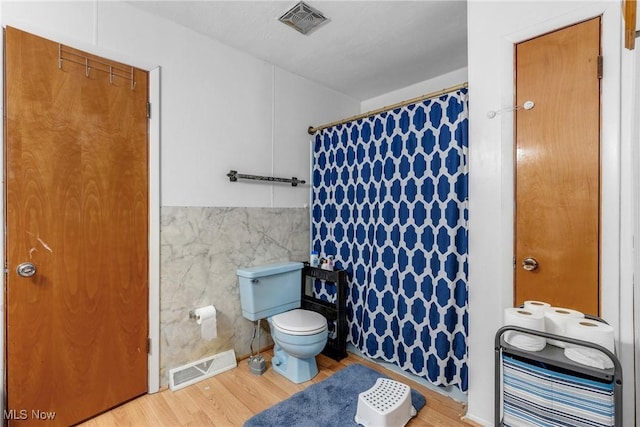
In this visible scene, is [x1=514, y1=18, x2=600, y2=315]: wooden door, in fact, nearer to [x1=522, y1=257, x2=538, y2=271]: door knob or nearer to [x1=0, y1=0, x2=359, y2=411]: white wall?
[x1=522, y1=257, x2=538, y2=271]: door knob

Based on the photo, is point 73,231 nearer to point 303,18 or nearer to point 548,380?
point 303,18

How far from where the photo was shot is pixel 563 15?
1444 millimetres

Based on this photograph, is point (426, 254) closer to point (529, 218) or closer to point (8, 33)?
point (529, 218)

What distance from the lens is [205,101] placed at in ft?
7.36

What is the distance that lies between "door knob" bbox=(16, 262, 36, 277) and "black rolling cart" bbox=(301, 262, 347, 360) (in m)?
1.79

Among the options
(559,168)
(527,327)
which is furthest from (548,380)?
(559,168)

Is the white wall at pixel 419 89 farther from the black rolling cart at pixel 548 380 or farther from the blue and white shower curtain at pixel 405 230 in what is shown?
the black rolling cart at pixel 548 380

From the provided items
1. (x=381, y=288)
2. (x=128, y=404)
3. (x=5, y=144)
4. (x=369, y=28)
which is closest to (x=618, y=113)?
(x=369, y=28)

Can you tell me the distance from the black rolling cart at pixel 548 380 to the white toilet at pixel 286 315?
1.15m

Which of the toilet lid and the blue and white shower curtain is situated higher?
the blue and white shower curtain

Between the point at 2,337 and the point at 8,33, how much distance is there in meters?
1.47

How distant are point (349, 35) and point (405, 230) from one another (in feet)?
4.60

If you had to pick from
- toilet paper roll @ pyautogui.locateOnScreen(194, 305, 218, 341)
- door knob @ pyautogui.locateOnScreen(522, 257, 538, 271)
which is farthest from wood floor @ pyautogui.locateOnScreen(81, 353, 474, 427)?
door knob @ pyautogui.locateOnScreen(522, 257, 538, 271)

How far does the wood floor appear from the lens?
1.78 metres
